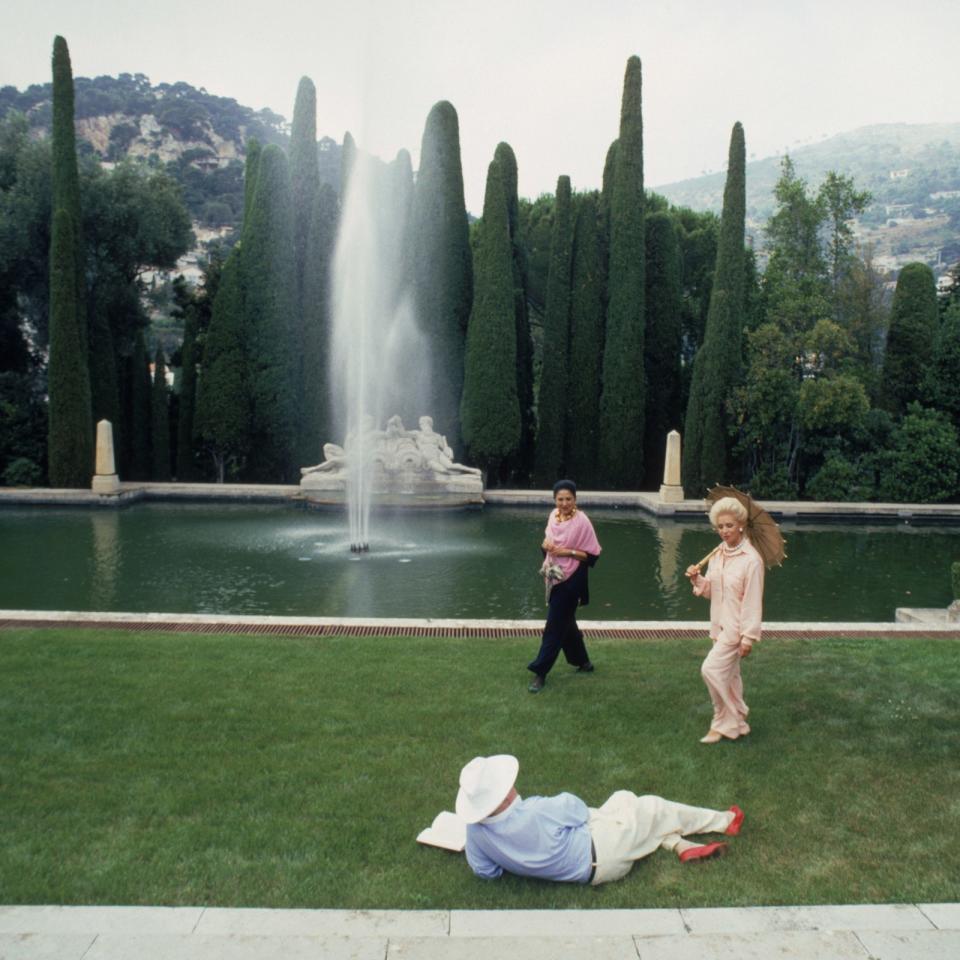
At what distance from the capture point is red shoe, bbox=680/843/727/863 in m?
4.31

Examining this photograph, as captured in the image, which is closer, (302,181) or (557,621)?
(557,621)

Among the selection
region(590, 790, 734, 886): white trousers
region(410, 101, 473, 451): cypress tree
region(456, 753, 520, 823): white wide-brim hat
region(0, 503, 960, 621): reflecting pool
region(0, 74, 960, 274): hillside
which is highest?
region(0, 74, 960, 274): hillside

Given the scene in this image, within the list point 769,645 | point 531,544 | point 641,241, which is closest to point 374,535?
point 531,544

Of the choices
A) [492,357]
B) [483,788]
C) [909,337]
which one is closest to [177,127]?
[492,357]

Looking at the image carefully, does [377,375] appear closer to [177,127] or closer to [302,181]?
[302,181]

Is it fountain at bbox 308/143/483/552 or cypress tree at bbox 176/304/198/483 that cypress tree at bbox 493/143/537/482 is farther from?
cypress tree at bbox 176/304/198/483

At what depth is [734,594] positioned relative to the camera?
5.88 metres

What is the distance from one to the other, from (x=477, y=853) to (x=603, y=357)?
2265 cm

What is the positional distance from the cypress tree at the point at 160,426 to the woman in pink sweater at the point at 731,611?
79.7 ft

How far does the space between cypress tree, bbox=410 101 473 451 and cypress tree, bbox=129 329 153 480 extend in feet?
27.9

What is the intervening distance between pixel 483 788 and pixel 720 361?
838 inches

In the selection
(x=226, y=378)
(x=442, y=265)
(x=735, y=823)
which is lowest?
(x=735, y=823)

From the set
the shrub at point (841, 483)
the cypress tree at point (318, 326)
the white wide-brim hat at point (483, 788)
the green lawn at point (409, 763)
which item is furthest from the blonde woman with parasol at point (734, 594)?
the cypress tree at point (318, 326)

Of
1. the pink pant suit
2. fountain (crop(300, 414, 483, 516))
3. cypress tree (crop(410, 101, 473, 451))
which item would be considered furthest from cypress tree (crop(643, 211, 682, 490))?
the pink pant suit
